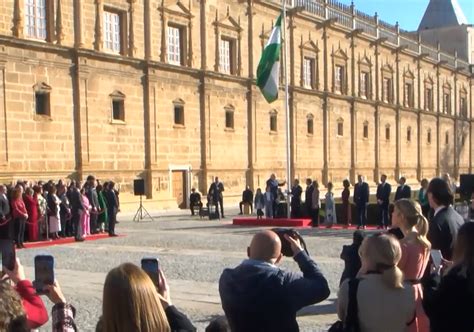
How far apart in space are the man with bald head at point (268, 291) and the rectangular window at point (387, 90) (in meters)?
49.0

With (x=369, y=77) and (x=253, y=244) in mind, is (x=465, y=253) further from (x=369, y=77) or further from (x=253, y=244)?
(x=369, y=77)

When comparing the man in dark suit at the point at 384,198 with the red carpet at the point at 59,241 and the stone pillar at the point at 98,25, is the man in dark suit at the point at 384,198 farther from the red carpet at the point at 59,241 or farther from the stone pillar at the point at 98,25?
the stone pillar at the point at 98,25

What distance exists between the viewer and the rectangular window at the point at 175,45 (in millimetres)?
31594

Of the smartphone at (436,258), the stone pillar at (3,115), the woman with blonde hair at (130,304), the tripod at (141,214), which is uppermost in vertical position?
the stone pillar at (3,115)

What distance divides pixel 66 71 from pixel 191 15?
340 inches

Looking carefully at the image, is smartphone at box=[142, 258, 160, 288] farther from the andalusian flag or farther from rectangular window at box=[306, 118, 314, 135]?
rectangular window at box=[306, 118, 314, 135]

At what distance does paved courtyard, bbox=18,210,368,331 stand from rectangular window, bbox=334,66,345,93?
941 inches

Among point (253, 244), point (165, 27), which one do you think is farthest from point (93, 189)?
point (253, 244)

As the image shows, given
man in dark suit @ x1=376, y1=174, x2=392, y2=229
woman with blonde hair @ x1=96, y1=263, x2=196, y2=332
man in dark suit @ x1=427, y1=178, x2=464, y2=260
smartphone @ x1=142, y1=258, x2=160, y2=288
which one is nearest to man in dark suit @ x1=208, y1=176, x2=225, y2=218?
man in dark suit @ x1=376, y1=174, x2=392, y2=229

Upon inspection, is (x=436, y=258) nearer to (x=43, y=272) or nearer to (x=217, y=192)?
(x=43, y=272)

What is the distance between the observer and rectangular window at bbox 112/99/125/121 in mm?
28281

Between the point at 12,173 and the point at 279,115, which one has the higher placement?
the point at 279,115

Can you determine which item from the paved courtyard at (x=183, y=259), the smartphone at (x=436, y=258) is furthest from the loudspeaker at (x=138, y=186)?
the smartphone at (x=436, y=258)

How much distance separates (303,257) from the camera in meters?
4.04
